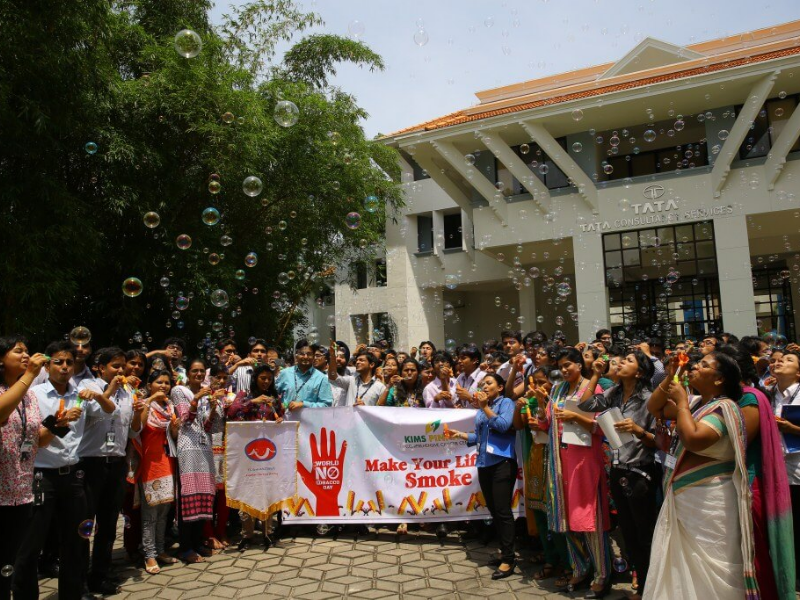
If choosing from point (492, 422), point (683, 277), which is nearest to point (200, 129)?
point (492, 422)

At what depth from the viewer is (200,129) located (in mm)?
10680

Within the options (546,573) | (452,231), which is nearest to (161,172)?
(546,573)

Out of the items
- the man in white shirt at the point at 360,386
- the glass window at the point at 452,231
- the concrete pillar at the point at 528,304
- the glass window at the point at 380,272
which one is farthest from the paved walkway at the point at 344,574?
the glass window at the point at 380,272

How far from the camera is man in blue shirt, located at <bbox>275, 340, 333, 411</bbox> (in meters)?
6.16

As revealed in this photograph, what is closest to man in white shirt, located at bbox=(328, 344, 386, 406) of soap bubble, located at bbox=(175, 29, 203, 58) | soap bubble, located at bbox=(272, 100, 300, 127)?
soap bubble, located at bbox=(272, 100, 300, 127)

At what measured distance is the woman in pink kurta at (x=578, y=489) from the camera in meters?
4.22

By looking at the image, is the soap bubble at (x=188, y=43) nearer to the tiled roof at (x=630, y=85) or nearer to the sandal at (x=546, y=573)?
the sandal at (x=546, y=573)

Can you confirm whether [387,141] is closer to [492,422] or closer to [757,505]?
[492,422]

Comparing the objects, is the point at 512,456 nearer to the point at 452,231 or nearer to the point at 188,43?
the point at 188,43

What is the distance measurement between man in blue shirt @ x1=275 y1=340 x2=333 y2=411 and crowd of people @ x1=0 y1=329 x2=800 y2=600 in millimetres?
18

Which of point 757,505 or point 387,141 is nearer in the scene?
point 757,505

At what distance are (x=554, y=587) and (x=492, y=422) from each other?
1.22 m

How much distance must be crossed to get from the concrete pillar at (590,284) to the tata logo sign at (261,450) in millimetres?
10257

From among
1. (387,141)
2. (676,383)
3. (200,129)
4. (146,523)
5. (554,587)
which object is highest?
(387,141)
